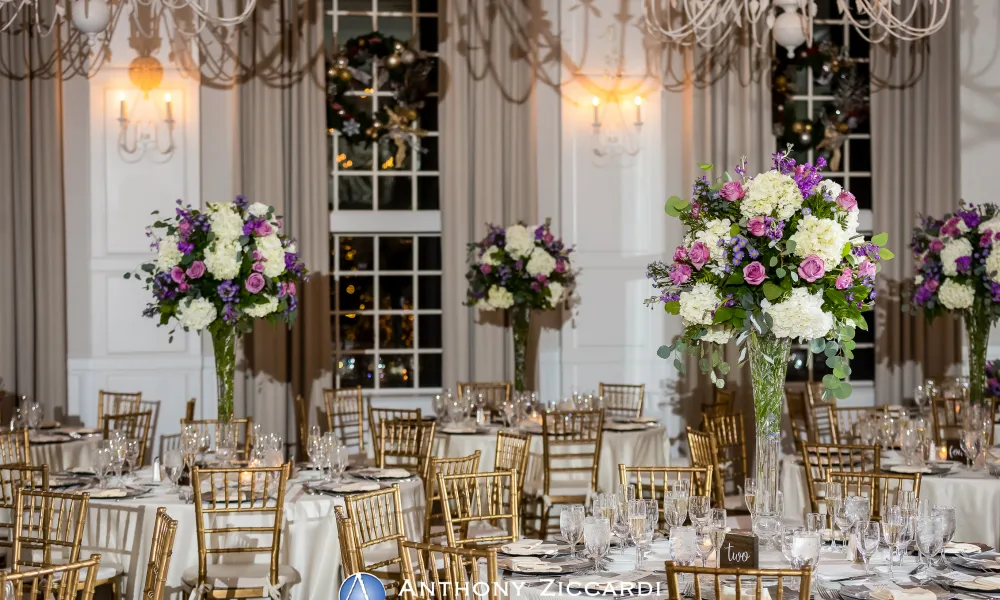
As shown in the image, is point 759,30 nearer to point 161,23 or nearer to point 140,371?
point 161,23

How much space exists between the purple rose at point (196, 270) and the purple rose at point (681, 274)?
3031 mm

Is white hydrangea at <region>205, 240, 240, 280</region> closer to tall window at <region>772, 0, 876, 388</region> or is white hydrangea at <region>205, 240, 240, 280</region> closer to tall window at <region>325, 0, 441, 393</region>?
tall window at <region>325, 0, 441, 393</region>

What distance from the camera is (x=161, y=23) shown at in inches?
359

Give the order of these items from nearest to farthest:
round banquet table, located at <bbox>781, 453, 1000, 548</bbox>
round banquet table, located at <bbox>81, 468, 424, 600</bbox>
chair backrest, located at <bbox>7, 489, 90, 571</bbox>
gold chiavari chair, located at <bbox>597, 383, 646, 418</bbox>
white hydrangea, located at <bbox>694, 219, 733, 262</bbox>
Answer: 1. white hydrangea, located at <bbox>694, 219, 733, 262</bbox>
2. chair backrest, located at <bbox>7, 489, 90, 571</bbox>
3. round banquet table, located at <bbox>81, 468, 424, 600</bbox>
4. round banquet table, located at <bbox>781, 453, 1000, 548</bbox>
5. gold chiavari chair, located at <bbox>597, 383, 646, 418</bbox>

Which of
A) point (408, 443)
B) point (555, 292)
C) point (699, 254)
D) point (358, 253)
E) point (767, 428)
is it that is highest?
point (358, 253)

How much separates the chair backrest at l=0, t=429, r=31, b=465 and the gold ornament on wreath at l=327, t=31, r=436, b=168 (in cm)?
419

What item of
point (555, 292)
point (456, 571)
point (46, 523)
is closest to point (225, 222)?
point (46, 523)

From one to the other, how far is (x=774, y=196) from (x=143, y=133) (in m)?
6.48

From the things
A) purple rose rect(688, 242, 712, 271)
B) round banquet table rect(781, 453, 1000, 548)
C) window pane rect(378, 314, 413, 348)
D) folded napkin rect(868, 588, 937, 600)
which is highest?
purple rose rect(688, 242, 712, 271)

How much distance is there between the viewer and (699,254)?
3.83 m

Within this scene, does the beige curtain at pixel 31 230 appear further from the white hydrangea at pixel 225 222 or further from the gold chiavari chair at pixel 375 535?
the gold chiavari chair at pixel 375 535

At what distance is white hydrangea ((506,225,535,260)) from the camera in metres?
8.45

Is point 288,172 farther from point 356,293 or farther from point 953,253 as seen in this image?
point 953,253

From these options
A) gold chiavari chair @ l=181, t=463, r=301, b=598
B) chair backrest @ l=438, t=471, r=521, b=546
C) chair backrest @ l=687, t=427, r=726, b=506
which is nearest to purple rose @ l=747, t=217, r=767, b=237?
chair backrest @ l=438, t=471, r=521, b=546
